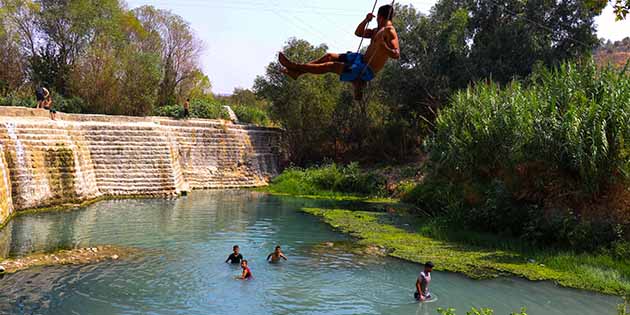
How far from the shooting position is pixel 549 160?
13039 mm

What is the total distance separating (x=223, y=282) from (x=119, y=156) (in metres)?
13.9

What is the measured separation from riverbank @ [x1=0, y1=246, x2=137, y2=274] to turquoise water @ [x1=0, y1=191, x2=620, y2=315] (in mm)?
386

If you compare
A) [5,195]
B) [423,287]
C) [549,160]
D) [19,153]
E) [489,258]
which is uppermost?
[549,160]

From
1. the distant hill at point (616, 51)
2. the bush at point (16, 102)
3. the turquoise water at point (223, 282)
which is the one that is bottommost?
the turquoise water at point (223, 282)

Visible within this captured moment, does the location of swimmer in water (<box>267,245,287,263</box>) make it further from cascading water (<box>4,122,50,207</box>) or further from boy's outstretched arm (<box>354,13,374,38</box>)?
cascading water (<box>4,122,50,207</box>)

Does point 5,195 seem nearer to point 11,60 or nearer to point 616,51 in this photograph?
point 11,60

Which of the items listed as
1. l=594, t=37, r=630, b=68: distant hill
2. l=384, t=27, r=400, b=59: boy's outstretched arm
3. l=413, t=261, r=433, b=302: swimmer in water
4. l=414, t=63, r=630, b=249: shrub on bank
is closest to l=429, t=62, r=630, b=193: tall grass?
l=414, t=63, r=630, b=249: shrub on bank

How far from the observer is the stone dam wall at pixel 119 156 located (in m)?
16.7

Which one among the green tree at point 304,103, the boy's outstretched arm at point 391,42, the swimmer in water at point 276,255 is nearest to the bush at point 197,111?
the green tree at point 304,103

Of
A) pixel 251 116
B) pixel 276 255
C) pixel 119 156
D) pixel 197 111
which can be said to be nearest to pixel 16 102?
pixel 119 156

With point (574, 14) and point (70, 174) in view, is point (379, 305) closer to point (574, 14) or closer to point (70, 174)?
point (70, 174)

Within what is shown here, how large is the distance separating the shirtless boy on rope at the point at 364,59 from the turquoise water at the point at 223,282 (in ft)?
12.5

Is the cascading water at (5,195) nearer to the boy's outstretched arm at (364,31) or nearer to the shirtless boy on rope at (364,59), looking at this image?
the shirtless boy on rope at (364,59)

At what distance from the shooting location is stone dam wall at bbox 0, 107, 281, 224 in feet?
54.9
